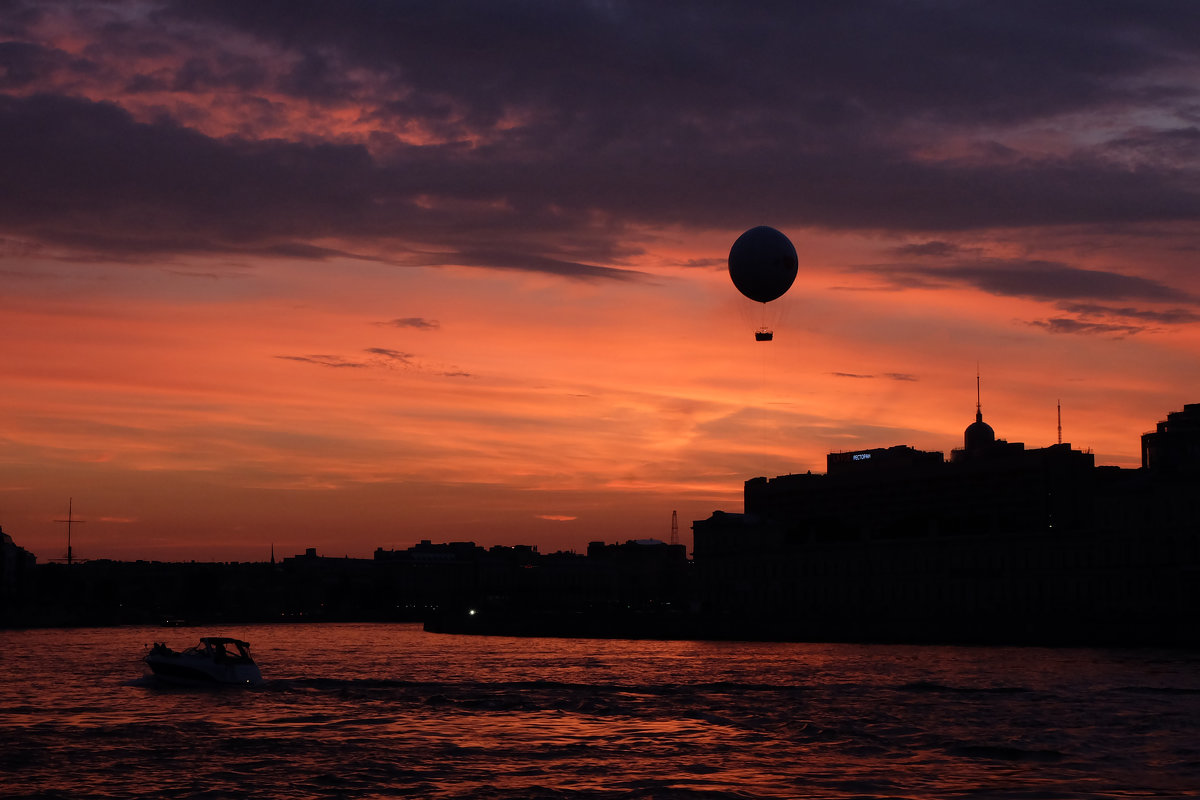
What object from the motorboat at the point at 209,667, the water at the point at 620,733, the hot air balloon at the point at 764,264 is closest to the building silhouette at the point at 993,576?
the water at the point at 620,733

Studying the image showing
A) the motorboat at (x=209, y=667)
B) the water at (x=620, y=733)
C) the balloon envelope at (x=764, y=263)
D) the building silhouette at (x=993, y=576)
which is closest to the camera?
the water at (x=620, y=733)

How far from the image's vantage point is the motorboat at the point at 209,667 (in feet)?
246

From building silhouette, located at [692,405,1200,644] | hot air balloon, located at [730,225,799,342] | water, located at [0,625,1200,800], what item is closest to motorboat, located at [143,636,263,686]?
water, located at [0,625,1200,800]

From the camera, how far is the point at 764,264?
215 feet

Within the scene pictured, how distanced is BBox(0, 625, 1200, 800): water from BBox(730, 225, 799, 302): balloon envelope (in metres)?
19.1

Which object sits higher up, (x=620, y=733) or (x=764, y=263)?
(x=764, y=263)

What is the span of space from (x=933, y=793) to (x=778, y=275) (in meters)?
31.9

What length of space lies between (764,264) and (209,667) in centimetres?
3623

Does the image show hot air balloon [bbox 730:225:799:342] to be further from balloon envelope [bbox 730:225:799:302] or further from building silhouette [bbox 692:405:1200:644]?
building silhouette [bbox 692:405:1200:644]

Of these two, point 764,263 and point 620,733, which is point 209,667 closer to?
point 620,733

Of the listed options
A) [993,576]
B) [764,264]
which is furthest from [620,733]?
[993,576]

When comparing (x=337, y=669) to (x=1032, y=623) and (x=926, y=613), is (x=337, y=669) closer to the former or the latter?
(x=1032, y=623)

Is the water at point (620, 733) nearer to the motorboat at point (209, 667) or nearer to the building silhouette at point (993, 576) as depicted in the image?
the motorboat at point (209, 667)

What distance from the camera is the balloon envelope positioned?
6556cm
